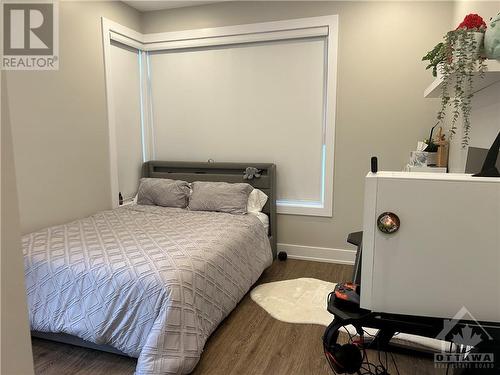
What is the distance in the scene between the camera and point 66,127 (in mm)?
3053

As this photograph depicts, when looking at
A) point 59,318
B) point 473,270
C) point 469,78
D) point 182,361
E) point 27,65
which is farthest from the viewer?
point 27,65

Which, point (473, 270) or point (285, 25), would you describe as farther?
point (285, 25)

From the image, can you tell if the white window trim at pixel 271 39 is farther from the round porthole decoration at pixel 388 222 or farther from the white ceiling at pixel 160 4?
the round porthole decoration at pixel 388 222

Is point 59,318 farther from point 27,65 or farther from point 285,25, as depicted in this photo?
point 285,25

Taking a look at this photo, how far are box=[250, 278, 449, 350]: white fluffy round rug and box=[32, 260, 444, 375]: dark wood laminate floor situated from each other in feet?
0.32

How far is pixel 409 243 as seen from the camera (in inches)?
36.3

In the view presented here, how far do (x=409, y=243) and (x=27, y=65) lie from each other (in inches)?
119

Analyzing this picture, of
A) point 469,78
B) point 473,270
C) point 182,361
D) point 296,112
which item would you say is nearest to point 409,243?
point 473,270

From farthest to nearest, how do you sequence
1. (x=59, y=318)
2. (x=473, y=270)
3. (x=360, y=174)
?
(x=360, y=174) < (x=59, y=318) < (x=473, y=270)

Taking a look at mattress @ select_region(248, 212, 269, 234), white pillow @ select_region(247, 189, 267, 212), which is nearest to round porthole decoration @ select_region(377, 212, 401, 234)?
mattress @ select_region(248, 212, 269, 234)
